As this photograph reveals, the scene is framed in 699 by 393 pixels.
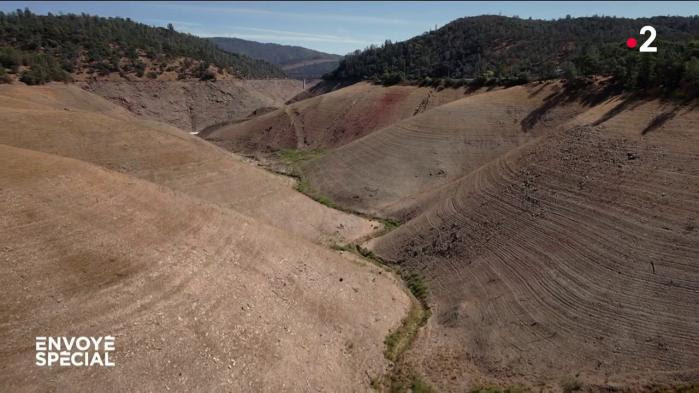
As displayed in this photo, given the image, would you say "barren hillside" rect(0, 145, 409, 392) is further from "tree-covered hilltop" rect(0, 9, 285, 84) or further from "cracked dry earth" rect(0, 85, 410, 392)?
"tree-covered hilltop" rect(0, 9, 285, 84)

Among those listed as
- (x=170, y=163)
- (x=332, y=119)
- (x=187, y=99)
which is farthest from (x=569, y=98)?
(x=187, y=99)

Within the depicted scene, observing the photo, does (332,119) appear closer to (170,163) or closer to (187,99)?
(170,163)

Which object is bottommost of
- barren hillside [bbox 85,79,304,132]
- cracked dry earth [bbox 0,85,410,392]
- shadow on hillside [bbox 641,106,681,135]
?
cracked dry earth [bbox 0,85,410,392]

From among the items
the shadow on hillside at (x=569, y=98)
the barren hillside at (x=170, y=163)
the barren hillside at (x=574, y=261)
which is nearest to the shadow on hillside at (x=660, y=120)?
the barren hillside at (x=574, y=261)

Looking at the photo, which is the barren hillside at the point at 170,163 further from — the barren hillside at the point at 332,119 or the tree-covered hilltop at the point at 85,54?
the tree-covered hilltop at the point at 85,54

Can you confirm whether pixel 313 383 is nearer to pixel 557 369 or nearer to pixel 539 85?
pixel 557 369

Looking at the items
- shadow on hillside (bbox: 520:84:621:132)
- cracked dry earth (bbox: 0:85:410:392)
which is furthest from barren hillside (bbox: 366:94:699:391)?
shadow on hillside (bbox: 520:84:621:132)
